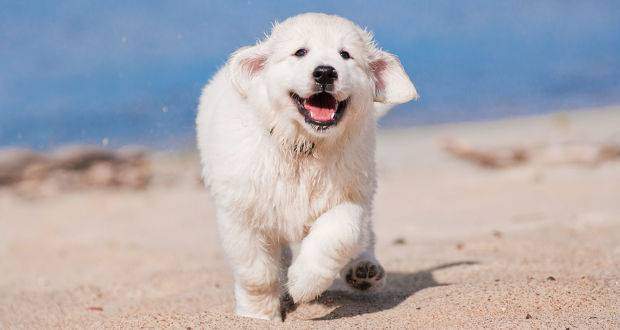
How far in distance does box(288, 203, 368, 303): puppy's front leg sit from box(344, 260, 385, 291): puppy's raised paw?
2.16 feet

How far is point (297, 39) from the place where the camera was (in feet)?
14.1

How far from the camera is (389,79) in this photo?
4508 mm

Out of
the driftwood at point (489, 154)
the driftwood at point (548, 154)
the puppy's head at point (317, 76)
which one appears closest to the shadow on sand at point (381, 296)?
the puppy's head at point (317, 76)

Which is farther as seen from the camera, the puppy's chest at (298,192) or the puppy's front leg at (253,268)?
the puppy's front leg at (253,268)

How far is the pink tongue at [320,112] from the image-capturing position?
4.14m

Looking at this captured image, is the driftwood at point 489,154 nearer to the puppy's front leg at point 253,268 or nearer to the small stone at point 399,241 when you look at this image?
the small stone at point 399,241

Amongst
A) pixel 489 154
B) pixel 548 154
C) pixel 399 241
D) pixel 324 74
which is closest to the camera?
pixel 324 74

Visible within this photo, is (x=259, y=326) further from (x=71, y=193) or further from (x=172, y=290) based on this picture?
(x=71, y=193)

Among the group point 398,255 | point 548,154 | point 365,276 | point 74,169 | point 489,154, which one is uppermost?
point 74,169

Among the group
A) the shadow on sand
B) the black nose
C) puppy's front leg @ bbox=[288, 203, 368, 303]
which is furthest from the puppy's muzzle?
the shadow on sand

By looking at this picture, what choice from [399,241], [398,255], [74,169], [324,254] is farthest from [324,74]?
[74,169]

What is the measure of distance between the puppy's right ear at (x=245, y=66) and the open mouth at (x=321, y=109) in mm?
347

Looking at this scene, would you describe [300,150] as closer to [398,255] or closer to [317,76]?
[317,76]

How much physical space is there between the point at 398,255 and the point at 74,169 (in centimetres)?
783
